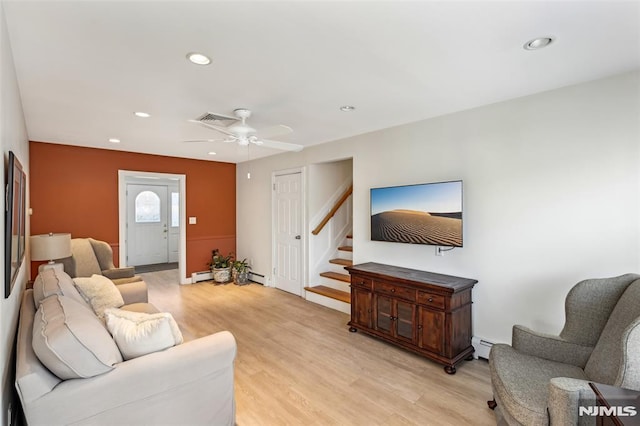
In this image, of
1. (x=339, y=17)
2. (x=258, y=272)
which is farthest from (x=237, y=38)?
(x=258, y=272)

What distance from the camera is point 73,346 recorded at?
1484mm

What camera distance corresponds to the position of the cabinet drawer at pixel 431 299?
2836 mm

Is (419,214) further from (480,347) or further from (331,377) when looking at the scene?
(331,377)

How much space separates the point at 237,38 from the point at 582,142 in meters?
2.64

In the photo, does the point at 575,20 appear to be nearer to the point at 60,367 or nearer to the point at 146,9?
the point at 146,9

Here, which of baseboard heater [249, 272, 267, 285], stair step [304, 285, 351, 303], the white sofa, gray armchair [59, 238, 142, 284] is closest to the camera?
the white sofa

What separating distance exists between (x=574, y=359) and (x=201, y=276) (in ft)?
18.8

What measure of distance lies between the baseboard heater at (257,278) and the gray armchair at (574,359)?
14.2 feet

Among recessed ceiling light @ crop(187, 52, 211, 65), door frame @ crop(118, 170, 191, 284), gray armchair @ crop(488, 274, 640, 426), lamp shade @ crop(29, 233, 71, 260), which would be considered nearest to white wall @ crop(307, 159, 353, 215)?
door frame @ crop(118, 170, 191, 284)

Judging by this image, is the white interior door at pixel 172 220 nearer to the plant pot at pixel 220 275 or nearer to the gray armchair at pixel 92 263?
the plant pot at pixel 220 275

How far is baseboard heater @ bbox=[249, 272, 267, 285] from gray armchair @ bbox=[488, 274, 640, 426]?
434cm

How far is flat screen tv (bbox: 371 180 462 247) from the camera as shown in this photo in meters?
3.07

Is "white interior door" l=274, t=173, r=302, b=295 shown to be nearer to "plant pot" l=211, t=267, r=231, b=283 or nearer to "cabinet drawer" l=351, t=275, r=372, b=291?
"plant pot" l=211, t=267, r=231, b=283
